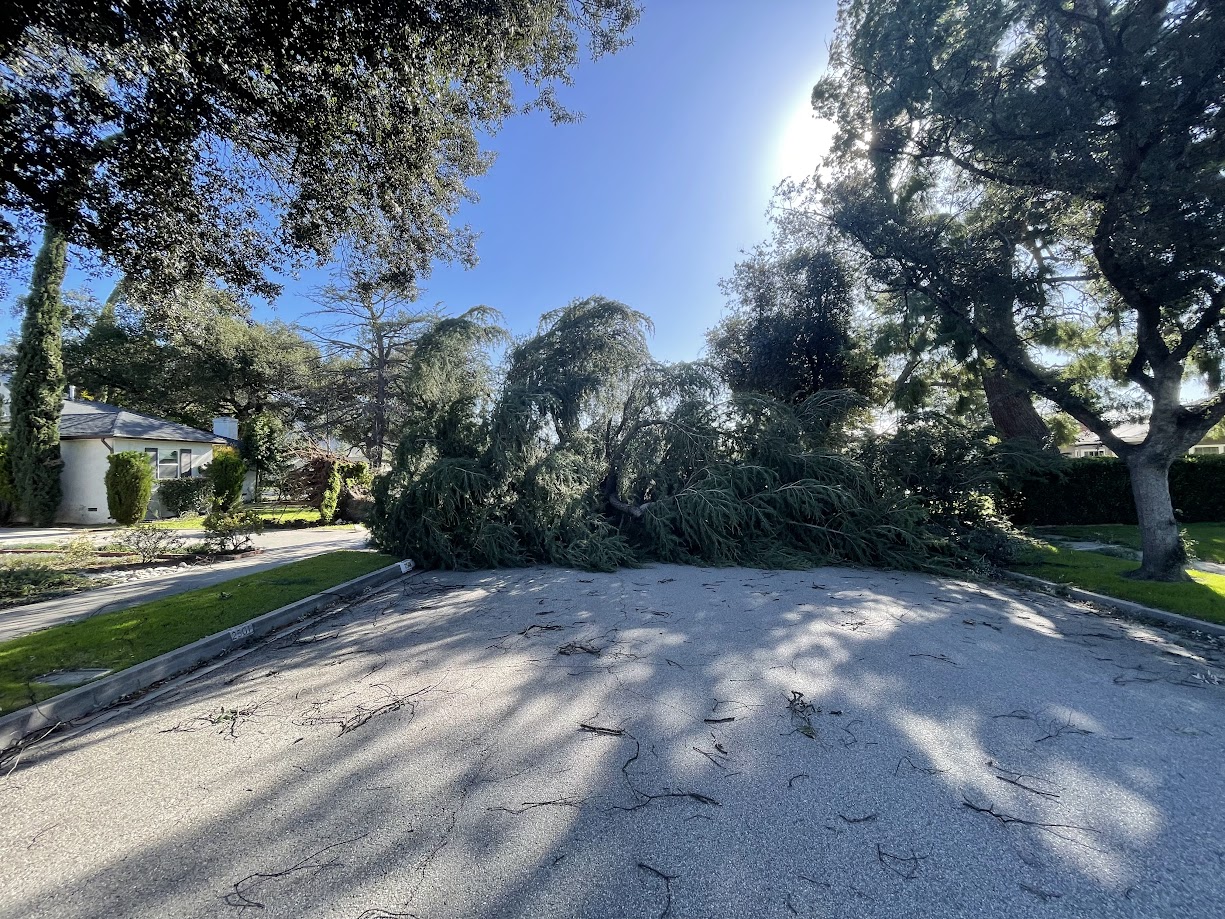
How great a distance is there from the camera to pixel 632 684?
3.64 m

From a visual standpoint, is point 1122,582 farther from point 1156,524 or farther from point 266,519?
point 266,519

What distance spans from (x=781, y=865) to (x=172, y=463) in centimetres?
2026

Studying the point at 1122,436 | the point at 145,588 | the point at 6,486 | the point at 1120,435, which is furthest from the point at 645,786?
the point at 6,486

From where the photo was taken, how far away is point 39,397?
13.1 meters

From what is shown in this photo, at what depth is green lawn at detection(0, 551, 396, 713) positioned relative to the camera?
3.68m

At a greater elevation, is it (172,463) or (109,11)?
(109,11)

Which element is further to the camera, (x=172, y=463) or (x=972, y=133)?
(x=172, y=463)

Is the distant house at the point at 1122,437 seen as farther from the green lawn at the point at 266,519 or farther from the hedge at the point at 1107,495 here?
the green lawn at the point at 266,519

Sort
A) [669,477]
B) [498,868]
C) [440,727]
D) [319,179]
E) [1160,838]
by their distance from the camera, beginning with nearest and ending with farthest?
[498,868] < [1160,838] < [440,727] < [319,179] < [669,477]

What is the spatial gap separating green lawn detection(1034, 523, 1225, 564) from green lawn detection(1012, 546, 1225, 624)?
2.31 m

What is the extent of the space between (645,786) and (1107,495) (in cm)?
1570

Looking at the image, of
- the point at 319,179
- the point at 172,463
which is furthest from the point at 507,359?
the point at 172,463

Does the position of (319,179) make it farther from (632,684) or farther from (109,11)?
(632,684)

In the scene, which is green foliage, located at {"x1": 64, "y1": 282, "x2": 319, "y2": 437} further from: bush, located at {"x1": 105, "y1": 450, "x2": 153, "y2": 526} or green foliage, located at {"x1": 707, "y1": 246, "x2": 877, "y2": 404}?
green foliage, located at {"x1": 707, "y1": 246, "x2": 877, "y2": 404}
